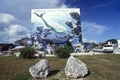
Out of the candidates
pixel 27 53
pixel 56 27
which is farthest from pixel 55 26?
pixel 27 53

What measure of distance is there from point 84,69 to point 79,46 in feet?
139

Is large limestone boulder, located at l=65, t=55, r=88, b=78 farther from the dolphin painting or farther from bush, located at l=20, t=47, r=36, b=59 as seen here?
the dolphin painting

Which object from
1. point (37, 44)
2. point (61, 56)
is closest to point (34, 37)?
point (37, 44)

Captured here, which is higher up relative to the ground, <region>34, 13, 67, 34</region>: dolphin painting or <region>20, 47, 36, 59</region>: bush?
<region>34, 13, 67, 34</region>: dolphin painting

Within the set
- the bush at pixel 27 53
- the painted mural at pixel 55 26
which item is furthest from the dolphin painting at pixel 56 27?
the bush at pixel 27 53

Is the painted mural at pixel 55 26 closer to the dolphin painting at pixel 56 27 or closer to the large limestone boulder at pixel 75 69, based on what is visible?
the dolphin painting at pixel 56 27

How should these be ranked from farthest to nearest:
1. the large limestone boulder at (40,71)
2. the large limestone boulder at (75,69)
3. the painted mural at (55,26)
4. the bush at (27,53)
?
the painted mural at (55,26) → the bush at (27,53) → the large limestone boulder at (40,71) → the large limestone boulder at (75,69)

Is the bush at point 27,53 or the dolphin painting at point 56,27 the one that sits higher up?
the dolphin painting at point 56,27

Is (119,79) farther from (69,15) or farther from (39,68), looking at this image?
Answer: (69,15)

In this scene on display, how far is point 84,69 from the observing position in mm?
14977

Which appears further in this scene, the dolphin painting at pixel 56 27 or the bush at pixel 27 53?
the dolphin painting at pixel 56 27

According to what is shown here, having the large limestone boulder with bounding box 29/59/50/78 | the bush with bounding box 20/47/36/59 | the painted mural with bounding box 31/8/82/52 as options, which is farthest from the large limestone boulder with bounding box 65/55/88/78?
the painted mural with bounding box 31/8/82/52

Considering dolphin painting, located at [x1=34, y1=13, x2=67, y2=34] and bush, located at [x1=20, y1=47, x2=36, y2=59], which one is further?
dolphin painting, located at [x1=34, y1=13, x2=67, y2=34]

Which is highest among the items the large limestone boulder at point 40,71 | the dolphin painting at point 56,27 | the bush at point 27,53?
the dolphin painting at point 56,27
